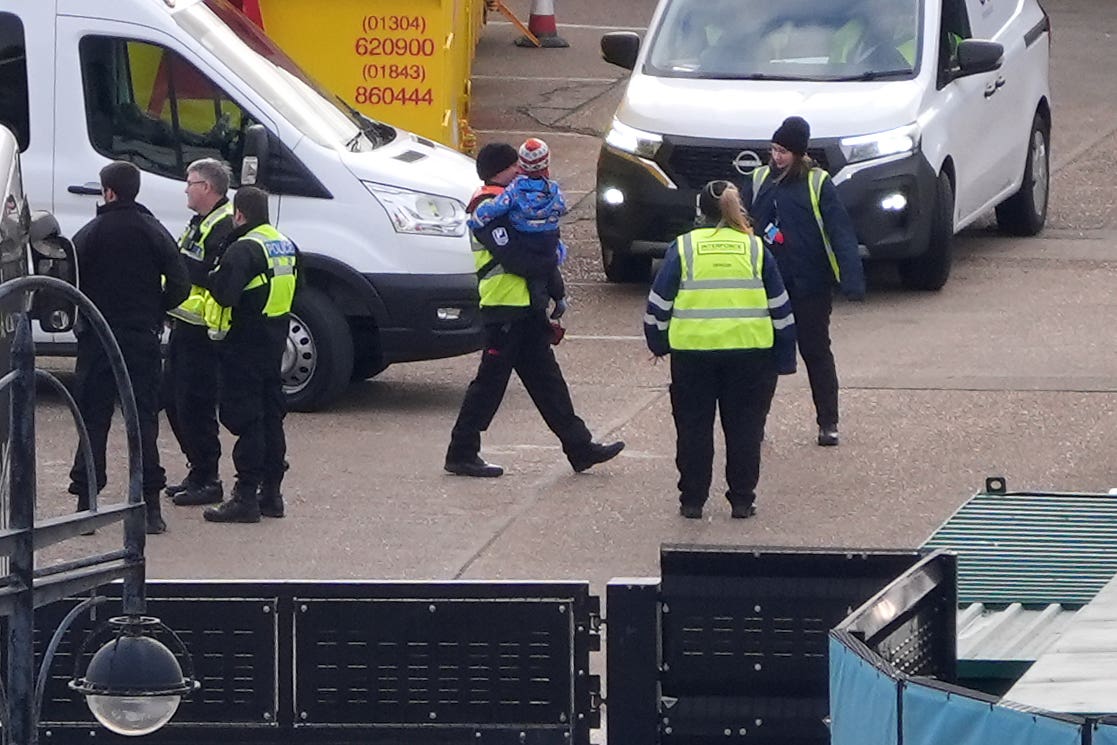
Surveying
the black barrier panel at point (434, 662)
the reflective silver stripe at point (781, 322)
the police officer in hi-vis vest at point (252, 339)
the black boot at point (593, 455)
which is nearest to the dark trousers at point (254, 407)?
the police officer in hi-vis vest at point (252, 339)

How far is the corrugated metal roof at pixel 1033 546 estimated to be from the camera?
6238mm

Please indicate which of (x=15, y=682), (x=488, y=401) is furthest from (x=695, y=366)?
(x=15, y=682)

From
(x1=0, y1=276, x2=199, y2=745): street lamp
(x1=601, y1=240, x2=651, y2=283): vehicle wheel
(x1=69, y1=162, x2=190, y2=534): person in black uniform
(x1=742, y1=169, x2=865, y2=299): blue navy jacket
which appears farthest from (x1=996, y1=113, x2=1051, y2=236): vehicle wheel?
(x1=0, y1=276, x2=199, y2=745): street lamp

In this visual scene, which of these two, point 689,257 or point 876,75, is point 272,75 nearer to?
point 689,257

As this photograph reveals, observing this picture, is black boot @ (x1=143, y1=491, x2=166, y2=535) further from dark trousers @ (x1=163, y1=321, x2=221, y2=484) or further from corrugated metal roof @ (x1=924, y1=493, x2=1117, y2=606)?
corrugated metal roof @ (x1=924, y1=493, x2=1117, y2=606)

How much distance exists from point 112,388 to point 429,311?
Answer: 234 centimetres

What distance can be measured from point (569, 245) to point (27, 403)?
40.8ft

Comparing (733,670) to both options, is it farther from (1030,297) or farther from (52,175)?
(1030,297)

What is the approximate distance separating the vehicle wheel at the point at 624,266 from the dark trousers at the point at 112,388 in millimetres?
5401

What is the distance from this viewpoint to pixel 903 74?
1436cm

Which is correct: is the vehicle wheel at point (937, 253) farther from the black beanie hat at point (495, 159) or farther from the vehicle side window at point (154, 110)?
the vehicle side window at point (154, 110)

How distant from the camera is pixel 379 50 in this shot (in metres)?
15.0

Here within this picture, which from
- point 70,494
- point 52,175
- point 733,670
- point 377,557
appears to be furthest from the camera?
point 52,175

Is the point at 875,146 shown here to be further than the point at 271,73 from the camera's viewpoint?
Yes
